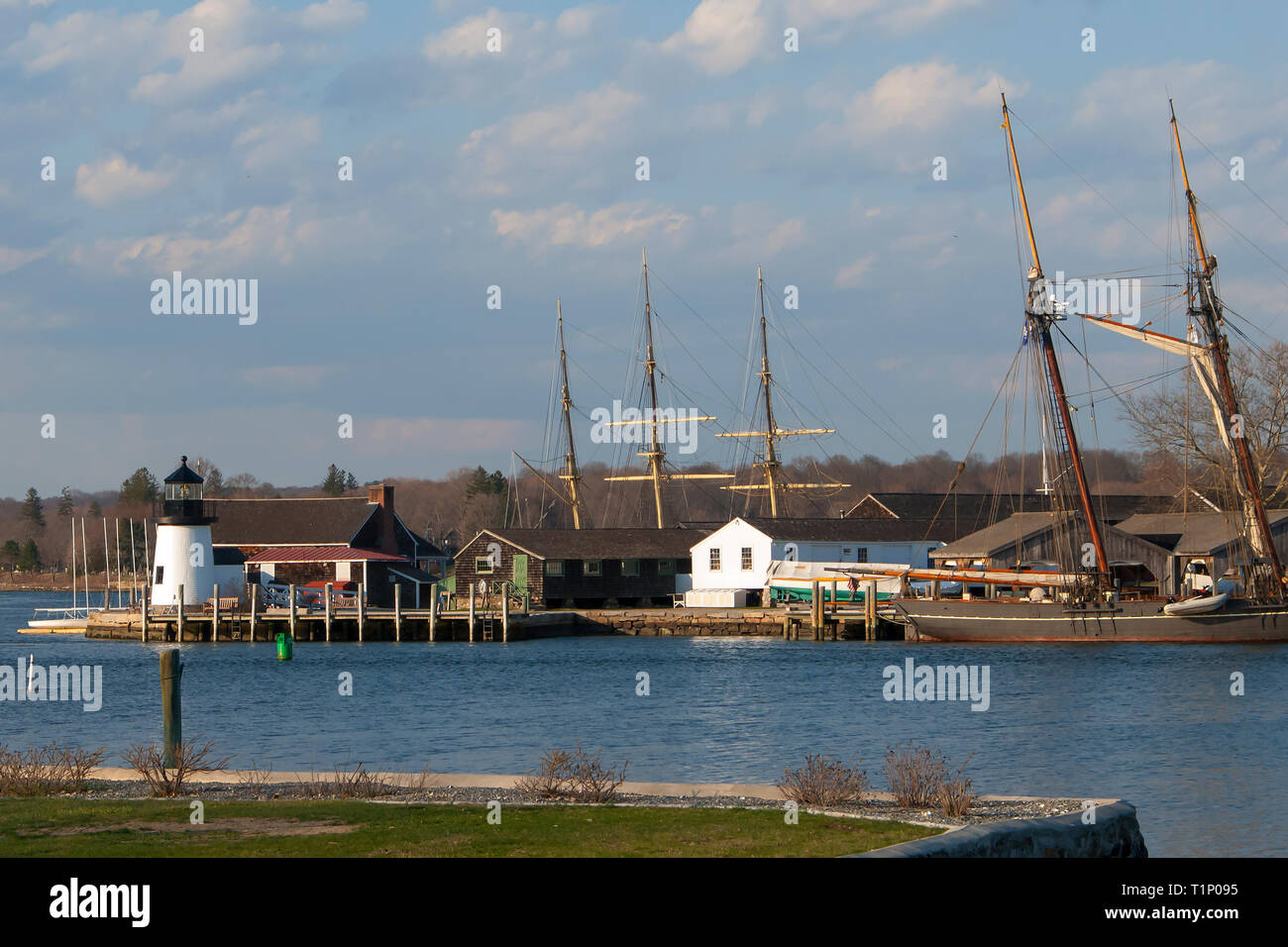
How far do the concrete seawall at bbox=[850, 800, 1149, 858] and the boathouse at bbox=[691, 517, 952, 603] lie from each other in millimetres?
63049

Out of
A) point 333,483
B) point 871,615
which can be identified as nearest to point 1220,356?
point 871,615

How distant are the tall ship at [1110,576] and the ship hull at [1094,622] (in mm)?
43

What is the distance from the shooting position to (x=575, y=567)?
8175 centimetres

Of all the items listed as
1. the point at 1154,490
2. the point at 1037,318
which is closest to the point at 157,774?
the point at 1037,318

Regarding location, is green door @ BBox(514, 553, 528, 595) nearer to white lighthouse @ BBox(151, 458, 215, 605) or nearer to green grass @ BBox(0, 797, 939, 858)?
white lighthouse @ BBox(151, 458, 215, 605)

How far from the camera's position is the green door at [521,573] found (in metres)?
81.2

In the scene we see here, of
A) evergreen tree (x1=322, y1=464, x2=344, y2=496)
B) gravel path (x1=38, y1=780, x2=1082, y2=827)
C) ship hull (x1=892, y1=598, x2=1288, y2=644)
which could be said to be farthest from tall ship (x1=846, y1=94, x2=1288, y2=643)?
evergreen tree (x1=322, y1=464, x2=344, y2=496)

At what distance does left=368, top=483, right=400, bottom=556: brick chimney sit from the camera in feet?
291

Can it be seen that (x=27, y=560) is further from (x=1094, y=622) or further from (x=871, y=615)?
(x=1094, y=622)

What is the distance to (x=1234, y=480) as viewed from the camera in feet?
215

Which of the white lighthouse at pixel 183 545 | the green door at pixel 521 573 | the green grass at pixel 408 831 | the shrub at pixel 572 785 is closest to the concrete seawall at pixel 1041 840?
the green grass at pixel 408 831
